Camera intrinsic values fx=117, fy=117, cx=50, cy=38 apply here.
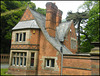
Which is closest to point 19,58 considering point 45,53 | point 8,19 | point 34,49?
point 34,49

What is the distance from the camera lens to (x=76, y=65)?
12.0 meters

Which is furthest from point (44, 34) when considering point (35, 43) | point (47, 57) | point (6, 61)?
point (6, 61)

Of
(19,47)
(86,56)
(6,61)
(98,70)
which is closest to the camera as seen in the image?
(98,70)

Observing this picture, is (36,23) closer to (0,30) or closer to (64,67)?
(64,67)

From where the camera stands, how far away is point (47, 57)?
1444 cm

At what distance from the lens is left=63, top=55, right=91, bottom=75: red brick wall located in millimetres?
11453

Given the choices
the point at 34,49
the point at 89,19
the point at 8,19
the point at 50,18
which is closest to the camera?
the point at 34,49

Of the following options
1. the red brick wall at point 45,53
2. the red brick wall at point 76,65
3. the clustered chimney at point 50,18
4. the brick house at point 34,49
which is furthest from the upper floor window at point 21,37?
the red brick wall at point 76,65

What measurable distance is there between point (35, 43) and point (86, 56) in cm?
675

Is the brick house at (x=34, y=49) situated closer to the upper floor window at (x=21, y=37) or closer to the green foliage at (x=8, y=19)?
the upper floor window at (x=21, y=37)

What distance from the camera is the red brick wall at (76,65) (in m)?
11.5

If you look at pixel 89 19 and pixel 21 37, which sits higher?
pixel 89 19

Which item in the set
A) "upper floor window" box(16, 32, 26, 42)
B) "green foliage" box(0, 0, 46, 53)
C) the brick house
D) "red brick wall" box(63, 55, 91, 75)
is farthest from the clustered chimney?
"green foliage" box(0, 0, 46, 53)

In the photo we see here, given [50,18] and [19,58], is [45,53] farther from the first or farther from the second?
[50,18]
